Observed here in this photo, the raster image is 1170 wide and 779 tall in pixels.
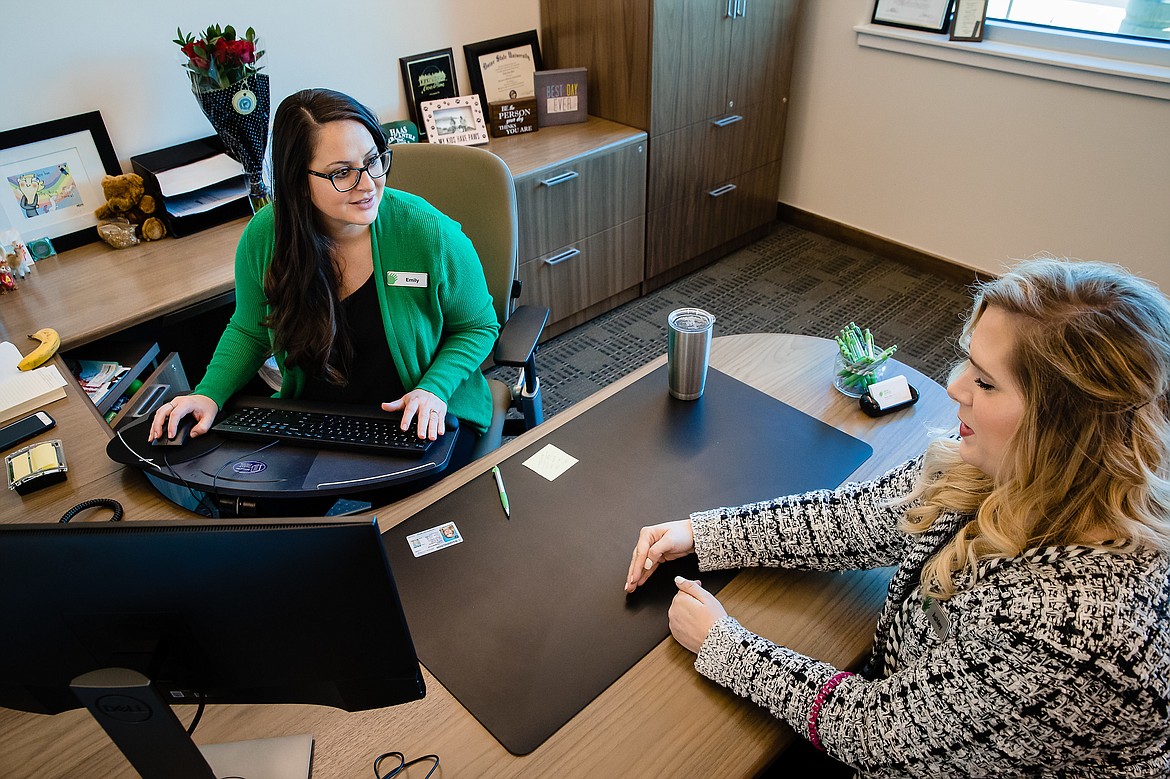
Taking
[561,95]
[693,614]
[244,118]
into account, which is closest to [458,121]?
[561,95]

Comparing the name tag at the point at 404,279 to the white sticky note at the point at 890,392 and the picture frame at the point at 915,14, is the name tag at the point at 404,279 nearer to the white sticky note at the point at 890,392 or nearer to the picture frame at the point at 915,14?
the white sticky note at the point at 890,392

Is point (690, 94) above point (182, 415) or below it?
above

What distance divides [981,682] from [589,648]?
0.48 metres

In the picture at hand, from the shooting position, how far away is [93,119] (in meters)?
2.21

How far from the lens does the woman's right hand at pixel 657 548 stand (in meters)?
1.14

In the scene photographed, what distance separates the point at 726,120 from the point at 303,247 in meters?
2.14


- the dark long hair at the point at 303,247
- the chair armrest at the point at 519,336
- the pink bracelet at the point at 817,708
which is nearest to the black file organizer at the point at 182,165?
the dark long hair at the point at 303,247

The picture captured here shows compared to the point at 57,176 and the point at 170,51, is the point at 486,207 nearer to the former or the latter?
the point at 170,51

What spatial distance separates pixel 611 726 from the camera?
3.21ft

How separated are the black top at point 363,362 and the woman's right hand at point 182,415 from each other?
0.81 ft

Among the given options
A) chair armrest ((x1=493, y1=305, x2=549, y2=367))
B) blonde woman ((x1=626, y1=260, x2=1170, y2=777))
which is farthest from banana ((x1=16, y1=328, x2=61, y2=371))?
blonde woman ((x1=626, y1=260, x2=1170, y2=777))

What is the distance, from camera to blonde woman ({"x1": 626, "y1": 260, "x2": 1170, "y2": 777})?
2.57 ft

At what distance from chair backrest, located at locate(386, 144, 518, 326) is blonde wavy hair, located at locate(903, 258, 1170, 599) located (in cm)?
119

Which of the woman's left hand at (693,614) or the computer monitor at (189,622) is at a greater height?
the computer monitor at (189,622)
